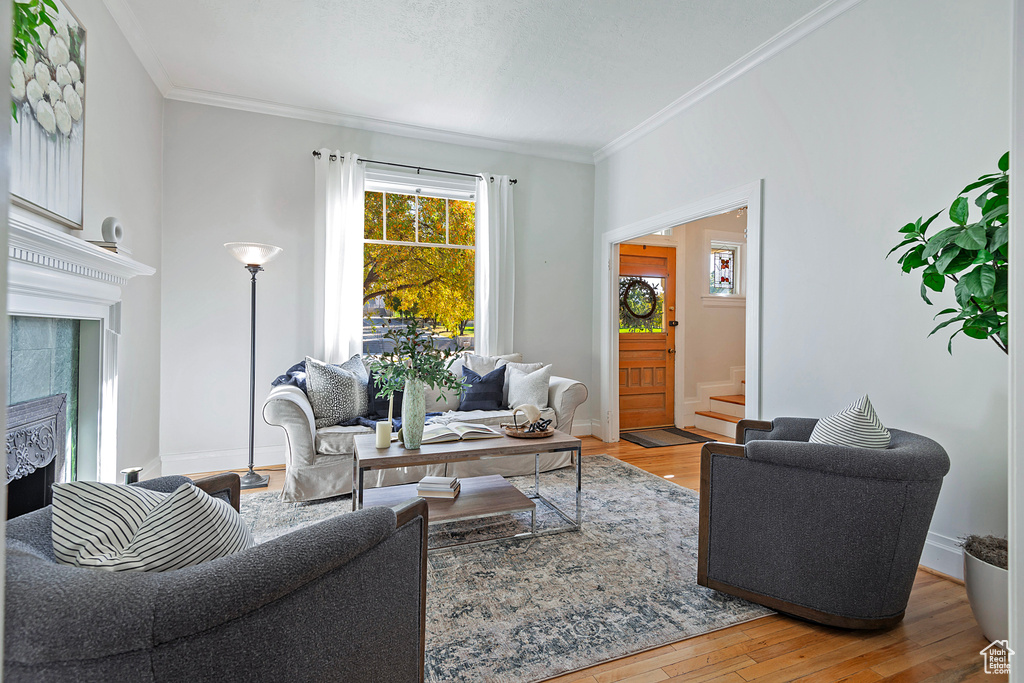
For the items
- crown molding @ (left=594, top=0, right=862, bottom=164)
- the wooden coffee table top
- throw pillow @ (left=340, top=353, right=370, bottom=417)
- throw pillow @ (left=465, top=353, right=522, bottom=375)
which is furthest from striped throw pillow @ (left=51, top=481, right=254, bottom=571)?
crown molding @ (left=594, top=0, right=862, bottom=164)

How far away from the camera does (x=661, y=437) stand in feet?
16.7

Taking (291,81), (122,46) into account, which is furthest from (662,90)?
(122,46)

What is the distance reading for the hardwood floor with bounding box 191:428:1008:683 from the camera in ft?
5.06

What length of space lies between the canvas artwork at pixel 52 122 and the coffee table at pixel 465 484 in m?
1.70

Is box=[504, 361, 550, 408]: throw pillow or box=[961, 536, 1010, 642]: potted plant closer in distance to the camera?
box=[961, 536, 1010, 642]: potted plant

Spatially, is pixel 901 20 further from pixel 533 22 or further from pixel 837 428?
pixel 837 428

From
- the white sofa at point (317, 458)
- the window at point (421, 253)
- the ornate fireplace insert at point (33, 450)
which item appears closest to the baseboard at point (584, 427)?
the window at point (421, 253)

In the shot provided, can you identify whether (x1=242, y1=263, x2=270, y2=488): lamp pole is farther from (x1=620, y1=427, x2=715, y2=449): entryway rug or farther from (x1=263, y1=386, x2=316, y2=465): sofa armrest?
(x1=620, y1=427, x2=715, y2=449): entryway rug

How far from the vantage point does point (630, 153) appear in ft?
15.0

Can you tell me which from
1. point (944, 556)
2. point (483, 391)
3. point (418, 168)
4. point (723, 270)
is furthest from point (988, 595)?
point (723, 270)

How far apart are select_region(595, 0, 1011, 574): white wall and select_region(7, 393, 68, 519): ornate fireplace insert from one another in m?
3.69

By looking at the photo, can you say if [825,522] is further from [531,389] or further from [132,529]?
[531,389]

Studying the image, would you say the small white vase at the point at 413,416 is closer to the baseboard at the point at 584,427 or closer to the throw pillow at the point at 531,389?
the throw pillow at the point at 531,389

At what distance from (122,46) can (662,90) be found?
11.4 ft
